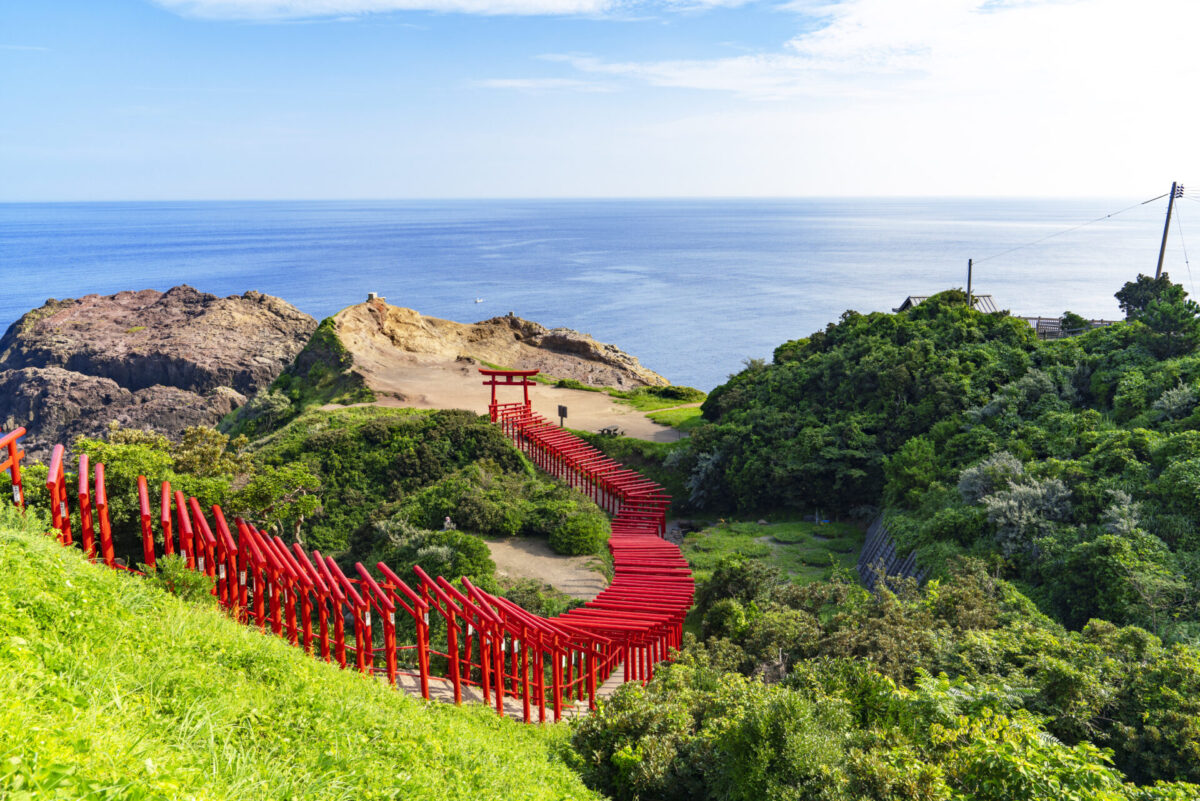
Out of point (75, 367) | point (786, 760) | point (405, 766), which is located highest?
point (405, 766)

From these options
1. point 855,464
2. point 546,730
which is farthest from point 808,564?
point 546,730

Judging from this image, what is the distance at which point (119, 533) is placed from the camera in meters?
14.0

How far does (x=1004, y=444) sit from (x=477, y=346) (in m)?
33.0

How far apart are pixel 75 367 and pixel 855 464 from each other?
53.9 metres

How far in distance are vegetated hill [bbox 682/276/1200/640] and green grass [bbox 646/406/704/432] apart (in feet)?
3.42

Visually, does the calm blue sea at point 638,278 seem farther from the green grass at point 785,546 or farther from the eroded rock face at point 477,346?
the green grass at point 785,546

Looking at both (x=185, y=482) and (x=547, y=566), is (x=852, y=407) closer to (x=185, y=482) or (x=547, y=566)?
(x=547, y=566)

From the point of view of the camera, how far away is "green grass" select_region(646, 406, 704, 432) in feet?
105

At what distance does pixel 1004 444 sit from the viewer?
783 inches

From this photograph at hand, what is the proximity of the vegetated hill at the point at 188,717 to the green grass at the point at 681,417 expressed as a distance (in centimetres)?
2284

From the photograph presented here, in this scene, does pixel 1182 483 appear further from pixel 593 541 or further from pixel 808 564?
pixel 593 541

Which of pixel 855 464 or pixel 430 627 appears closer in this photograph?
pixel 430 627

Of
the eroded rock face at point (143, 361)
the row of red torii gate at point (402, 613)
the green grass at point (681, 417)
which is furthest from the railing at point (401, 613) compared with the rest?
the eroded rock face at point (143, 361)

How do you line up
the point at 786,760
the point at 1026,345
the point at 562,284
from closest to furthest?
the point at 786,760
the point at 1026,345
the point at 562,284
